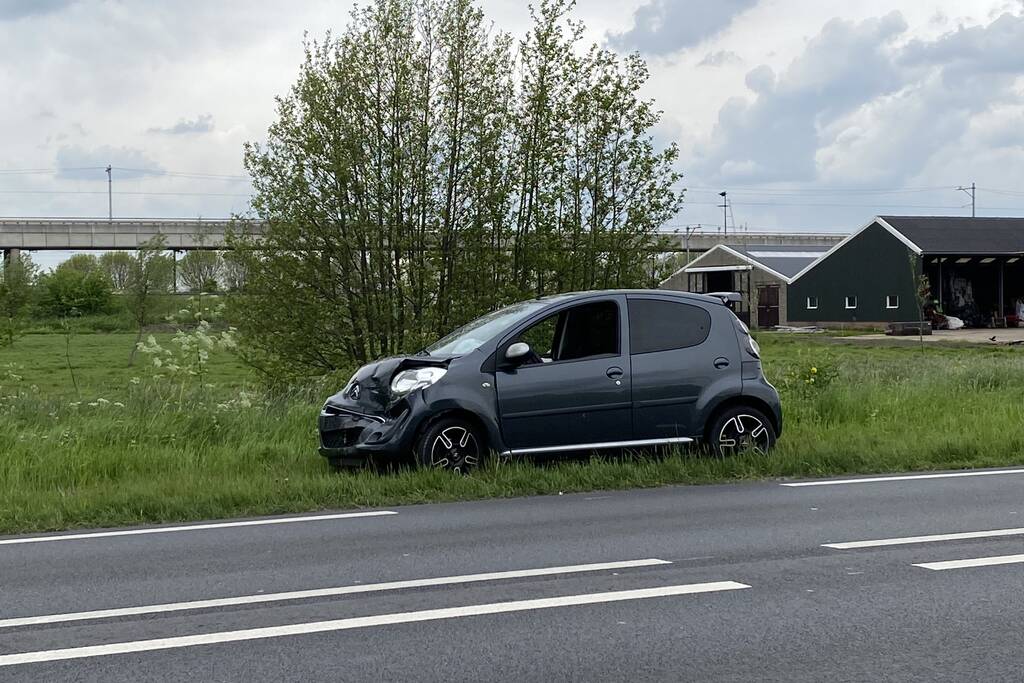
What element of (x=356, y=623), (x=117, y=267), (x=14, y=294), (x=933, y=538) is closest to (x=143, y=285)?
(x=117, y=267)

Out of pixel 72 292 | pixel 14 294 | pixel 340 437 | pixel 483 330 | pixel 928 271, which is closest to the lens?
pixel 340 437

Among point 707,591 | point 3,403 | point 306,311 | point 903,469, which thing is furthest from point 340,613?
point 306,311

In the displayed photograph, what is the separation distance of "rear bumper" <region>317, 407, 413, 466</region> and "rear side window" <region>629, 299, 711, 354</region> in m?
2.41

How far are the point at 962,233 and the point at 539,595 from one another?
204 feet

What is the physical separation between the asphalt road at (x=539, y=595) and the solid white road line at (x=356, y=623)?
0.02 m

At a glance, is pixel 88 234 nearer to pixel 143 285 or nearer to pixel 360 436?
pixel 143 285

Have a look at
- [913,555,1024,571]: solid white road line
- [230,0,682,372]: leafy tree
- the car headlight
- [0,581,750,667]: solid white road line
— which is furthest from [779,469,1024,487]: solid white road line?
[230,0,682,372]: leafy tree

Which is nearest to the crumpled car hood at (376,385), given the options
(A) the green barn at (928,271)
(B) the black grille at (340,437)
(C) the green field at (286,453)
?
(B) the black grille at (340,437)

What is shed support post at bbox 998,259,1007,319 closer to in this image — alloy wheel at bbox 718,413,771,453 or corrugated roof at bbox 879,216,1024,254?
corrugated roof at bbox 879,216,1024,254

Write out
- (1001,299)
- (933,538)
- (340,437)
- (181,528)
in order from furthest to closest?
(1001,299) → (340,437) → (181,528) → (933,538)

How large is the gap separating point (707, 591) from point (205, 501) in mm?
4825

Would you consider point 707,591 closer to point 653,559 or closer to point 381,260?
point 653,559

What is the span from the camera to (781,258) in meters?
78.4

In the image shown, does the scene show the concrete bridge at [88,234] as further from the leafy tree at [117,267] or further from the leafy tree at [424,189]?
the leafy tree at [424,189]
